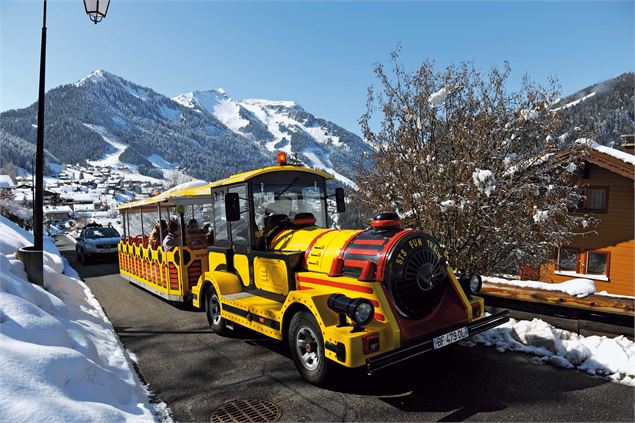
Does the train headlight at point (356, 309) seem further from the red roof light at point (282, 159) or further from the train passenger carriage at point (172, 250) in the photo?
the train passenger carriage at point (172, 250)

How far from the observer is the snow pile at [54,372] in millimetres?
3068

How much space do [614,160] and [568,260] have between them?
4.36 meters

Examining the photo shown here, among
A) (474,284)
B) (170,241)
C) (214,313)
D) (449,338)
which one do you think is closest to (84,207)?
(170,241)

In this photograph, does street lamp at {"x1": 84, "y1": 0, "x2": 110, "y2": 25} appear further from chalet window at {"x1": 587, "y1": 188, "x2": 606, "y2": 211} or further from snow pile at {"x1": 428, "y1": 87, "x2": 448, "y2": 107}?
chalet window at {"x1": 587, "y1": 188, "x2": 606, "y2": 211}

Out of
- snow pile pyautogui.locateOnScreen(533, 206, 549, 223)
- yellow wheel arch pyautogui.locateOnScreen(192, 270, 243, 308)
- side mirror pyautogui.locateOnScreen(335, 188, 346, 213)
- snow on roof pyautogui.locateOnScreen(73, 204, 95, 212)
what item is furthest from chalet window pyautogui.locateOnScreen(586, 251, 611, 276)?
snow on roof pyautogui.locateOnScreen(73, 204, 95, 212)

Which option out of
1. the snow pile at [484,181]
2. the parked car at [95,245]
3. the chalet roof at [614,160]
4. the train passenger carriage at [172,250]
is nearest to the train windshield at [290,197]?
the train passenger carriage at [172,250]

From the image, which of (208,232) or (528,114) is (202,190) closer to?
(208,232)

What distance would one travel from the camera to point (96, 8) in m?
6.74

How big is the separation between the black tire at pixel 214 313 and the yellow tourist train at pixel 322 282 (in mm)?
17

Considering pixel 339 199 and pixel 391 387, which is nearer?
pixel 391 387

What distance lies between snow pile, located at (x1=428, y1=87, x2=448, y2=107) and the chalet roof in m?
6.40

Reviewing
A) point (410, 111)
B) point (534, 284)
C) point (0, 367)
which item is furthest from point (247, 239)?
point (410, 111)

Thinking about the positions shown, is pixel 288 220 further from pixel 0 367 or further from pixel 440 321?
pixel 0 367

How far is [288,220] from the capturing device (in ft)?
21.8
